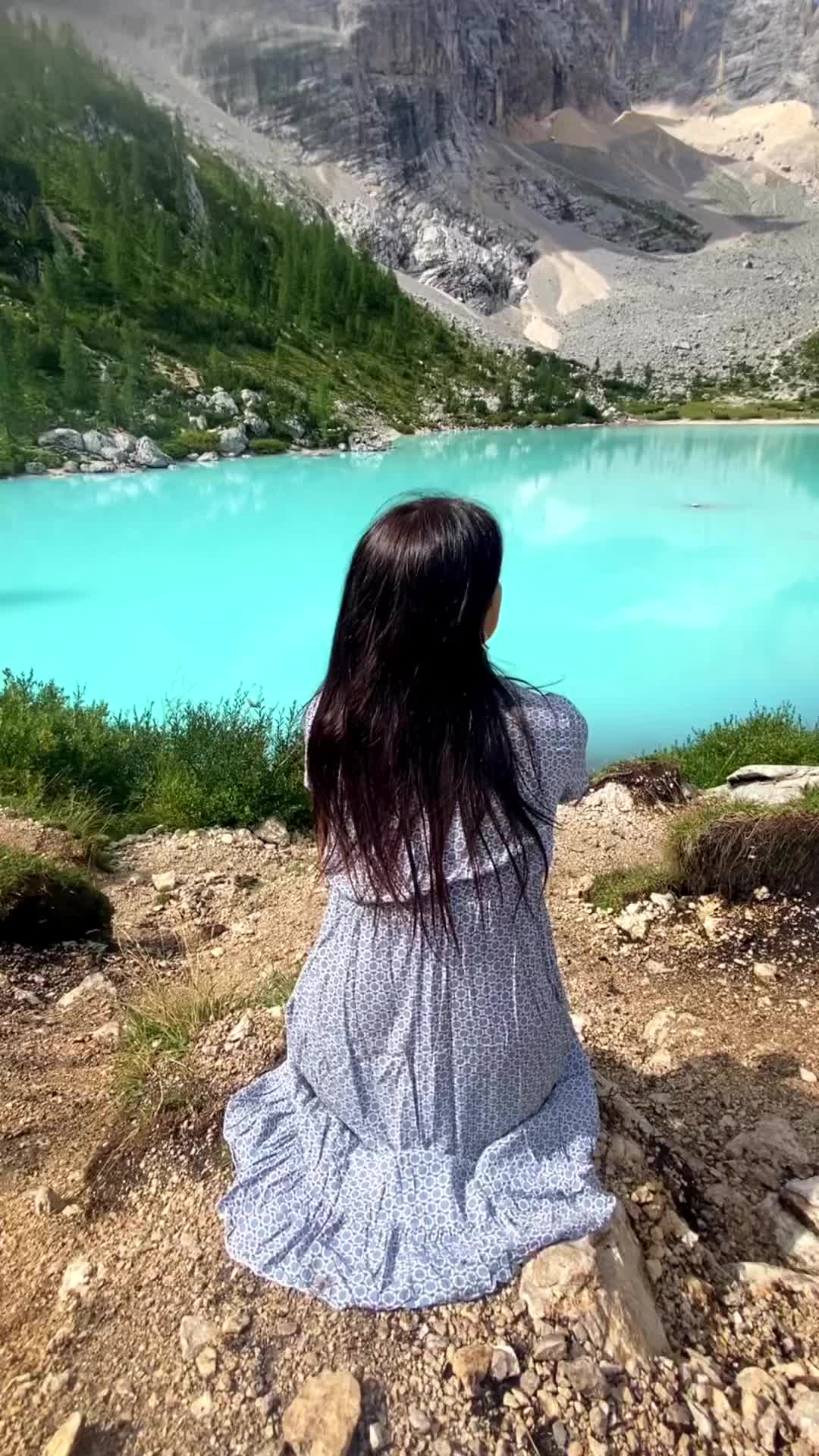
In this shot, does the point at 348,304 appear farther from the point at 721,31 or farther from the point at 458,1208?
the point at 721,31

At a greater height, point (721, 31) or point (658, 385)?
point (721, 31)

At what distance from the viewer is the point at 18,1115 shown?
94.7 inches

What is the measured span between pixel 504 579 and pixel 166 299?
35.5 meters

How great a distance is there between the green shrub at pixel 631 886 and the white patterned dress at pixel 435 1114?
7.54 ft

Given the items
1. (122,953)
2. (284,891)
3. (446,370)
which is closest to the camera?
(122,953)

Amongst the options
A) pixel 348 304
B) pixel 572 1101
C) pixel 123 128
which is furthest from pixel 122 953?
pixel 123 128

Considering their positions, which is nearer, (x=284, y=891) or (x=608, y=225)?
(x=284, y=891)

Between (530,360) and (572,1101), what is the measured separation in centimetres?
5855

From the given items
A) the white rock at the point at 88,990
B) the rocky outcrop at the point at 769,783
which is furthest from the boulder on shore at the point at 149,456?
the white rock at the point at 88,990

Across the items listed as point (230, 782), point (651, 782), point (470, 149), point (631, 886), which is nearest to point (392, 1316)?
point (631, 886)

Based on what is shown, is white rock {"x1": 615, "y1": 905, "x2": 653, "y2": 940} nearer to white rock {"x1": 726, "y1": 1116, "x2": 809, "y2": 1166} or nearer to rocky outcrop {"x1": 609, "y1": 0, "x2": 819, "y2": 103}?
white rock {"x1": 726, "y1": 1116, "x2": 809, "y2": 1166}

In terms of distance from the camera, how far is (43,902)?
3.60m

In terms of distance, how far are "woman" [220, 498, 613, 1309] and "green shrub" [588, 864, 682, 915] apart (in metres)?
2.28

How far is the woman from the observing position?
1424 millimetres
